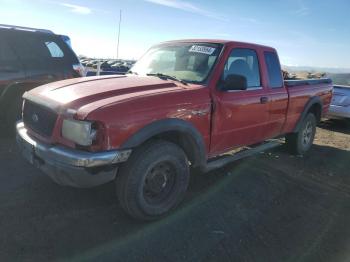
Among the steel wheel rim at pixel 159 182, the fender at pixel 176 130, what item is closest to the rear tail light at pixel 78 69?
the fender at pixel 176 130

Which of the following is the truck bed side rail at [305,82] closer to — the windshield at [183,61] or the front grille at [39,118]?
the windshield at [183,61]

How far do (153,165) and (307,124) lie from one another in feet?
14.1

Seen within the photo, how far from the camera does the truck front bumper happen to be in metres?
3.24

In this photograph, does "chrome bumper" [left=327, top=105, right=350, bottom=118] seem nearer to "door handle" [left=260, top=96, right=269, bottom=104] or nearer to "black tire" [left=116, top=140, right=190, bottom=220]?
"door handle" [left=260, top=96, right=269, bottom=104]

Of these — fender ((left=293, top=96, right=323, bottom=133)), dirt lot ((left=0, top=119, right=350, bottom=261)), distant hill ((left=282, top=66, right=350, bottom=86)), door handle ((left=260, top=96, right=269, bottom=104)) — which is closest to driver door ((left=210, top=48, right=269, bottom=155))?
door handle ((left=260, top=96, right=269, bottom=104))

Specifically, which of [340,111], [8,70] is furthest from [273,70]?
[340,111]

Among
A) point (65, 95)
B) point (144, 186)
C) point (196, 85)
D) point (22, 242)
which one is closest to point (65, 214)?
point (22, 242)

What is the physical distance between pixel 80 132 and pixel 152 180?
95cm

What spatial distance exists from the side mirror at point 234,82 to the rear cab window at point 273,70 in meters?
1.22

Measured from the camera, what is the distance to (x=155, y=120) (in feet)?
11.8

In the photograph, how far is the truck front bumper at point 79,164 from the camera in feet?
10.6

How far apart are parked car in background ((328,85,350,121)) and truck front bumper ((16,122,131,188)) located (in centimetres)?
837

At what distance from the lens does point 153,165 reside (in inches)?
145

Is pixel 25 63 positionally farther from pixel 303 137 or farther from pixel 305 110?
pixel 303 137
